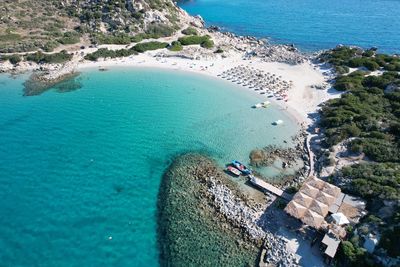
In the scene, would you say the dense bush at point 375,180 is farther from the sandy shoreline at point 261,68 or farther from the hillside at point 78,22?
the hillside at point 78,22

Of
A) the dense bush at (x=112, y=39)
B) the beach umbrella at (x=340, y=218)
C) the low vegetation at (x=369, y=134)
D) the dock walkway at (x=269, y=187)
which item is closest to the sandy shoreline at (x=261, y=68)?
the low vegetation at (x=369, y=134)

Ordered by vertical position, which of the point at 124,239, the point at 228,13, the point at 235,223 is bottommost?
the point at 124,239

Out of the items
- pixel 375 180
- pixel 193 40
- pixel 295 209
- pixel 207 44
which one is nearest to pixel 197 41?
pixel 193 40

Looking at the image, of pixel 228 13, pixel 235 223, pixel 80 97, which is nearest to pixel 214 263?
pixel 235 223

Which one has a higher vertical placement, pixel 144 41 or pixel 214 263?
pixel 144 41

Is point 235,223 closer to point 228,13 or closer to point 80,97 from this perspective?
point 80,97

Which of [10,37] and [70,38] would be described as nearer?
[10,37]

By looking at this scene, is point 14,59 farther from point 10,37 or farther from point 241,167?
point 241,167
